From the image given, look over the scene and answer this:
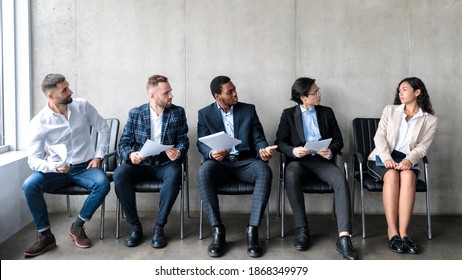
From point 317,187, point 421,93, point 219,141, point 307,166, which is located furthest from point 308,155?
point 421,93

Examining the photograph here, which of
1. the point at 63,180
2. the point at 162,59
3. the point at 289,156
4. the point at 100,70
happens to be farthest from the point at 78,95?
the point at 289,156

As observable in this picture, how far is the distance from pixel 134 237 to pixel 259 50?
7.33 ft

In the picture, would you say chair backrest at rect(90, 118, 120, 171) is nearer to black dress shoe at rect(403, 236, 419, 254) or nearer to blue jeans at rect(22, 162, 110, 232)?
blue jeans at rect(22, 162, 110, 232)

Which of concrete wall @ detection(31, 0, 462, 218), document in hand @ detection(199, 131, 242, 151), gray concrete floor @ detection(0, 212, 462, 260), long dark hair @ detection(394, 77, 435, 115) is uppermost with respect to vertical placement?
concrete wall @ detection(31, 0, 462, 218)

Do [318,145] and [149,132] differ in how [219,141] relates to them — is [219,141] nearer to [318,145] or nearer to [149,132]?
[149,132]

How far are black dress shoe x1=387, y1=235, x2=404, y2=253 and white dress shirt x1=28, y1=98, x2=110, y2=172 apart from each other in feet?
8.50

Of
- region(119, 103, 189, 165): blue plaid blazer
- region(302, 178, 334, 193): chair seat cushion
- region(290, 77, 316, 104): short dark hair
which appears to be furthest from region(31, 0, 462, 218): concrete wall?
region(302, 178, 334, 193): chair seat cushion

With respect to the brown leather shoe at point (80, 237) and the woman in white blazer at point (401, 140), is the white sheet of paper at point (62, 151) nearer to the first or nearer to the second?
the brown leather shoe at point (80, 237)

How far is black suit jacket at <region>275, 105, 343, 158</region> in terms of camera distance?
4.51 m

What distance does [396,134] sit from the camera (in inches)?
172

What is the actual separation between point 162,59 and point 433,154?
117 inches

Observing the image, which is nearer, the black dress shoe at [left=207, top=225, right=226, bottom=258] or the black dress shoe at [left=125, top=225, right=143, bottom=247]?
the black dress shoe at [left=207, top=225, right=226, bottom=258]

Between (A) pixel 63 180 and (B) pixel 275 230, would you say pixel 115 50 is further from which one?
(B) pixel 275 230

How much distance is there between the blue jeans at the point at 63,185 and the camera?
3.93 metres
